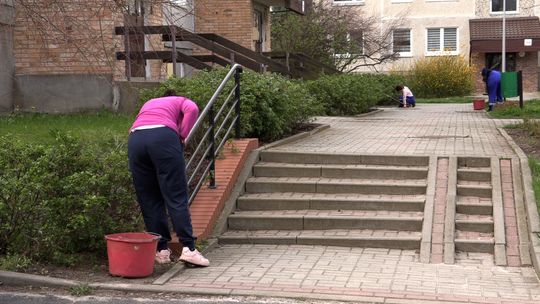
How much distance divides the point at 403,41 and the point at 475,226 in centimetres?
3589

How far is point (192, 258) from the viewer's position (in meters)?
6.54

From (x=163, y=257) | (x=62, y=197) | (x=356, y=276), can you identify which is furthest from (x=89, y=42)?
(x=356, y=276)

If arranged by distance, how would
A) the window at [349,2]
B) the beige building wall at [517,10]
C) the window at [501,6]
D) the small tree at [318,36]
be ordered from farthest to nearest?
1. the window at [349,2]
2. the window at [501,6]
3. the beige building wall at [517,10]
4. the small tree at [318,36]

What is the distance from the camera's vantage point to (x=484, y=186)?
8.66 m

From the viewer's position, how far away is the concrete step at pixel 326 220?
311 inches

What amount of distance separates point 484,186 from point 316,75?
555 inches

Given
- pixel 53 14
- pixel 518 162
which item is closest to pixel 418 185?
pixel 518 162

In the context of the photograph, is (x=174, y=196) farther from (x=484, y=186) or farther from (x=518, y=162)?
(x=518, y=162)

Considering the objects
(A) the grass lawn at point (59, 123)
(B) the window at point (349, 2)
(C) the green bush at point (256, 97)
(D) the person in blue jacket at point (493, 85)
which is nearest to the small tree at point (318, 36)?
(B) the window at point (349, 2)

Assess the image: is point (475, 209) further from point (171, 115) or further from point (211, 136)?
point (171, 115)

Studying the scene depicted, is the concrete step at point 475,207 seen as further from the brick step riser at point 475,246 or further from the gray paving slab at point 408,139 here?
the gray paving slab at point 408,139

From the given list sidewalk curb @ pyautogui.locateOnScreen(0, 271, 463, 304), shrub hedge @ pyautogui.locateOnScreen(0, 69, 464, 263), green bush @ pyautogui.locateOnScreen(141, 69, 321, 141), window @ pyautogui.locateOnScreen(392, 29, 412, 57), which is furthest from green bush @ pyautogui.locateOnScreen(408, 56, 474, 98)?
sidewalk curb @ pyautogui.locateOnScreen(0, 271, 463, 304)

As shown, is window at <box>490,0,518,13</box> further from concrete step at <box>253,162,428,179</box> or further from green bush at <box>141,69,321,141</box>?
concrete step at <box>253,162,428,179</box>

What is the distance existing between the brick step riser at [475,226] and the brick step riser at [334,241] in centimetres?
62
